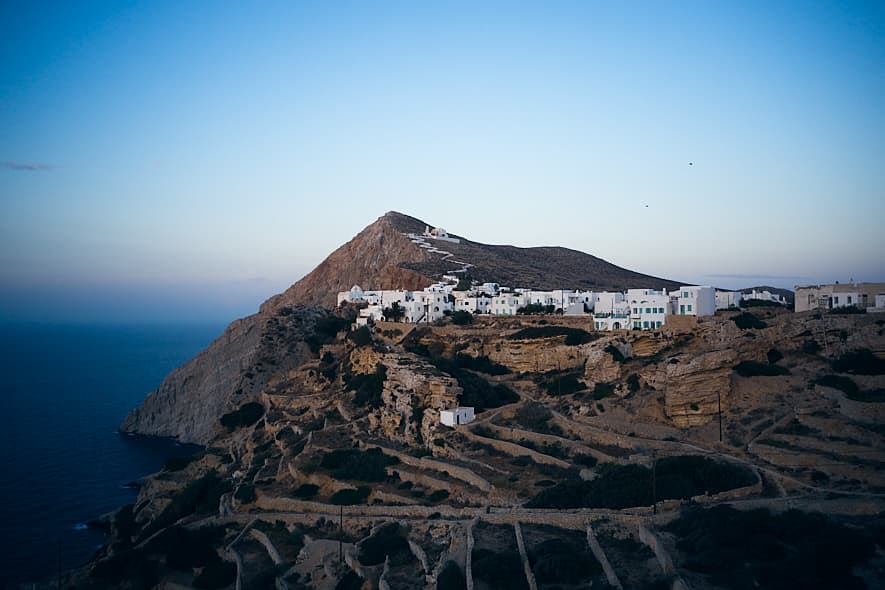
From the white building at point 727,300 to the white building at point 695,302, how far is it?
177 inches

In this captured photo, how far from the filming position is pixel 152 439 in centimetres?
5234

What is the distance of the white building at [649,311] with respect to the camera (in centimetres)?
3334

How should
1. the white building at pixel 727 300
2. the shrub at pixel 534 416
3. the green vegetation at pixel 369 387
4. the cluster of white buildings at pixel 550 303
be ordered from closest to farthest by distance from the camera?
the shrub at pixel 534 416 < the cluster of white buildings at pixel 550 303 < the green vegetation at pixel 369 387 < the white building at pixel 727 300

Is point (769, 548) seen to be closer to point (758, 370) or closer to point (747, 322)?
point (758, 370)

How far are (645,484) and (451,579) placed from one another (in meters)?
6.44

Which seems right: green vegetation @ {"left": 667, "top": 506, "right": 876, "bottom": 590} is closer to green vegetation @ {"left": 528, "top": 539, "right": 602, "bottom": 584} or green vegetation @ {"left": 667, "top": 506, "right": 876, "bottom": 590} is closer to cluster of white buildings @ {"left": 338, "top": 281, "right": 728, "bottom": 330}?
green vegetation @ {"left": 528, "top": 539, "right": 602, "bottom": 584}

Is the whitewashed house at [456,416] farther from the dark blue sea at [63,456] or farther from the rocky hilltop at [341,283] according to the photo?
the rocky hilltop at [341,283]

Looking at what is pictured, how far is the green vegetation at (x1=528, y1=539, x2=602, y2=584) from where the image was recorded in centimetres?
1575

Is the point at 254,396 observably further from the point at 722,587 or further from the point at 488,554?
the point at 722,587

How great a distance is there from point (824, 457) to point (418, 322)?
2684 centimetres

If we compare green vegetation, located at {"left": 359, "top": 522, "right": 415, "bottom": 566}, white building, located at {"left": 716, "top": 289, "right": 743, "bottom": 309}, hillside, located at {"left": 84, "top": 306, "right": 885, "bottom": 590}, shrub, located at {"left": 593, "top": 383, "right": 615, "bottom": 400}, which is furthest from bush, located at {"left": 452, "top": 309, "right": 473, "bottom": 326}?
green vegetation, located at {"left": 359, "top": 522, "right": 415, "bottom": 566}

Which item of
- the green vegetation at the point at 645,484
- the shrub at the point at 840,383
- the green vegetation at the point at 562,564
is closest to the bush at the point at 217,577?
the green vegetation at the point at 645,484

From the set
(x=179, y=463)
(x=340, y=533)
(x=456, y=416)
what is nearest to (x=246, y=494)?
(x=340, y=533)

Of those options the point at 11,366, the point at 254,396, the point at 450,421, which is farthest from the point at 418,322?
the point at 11,366
